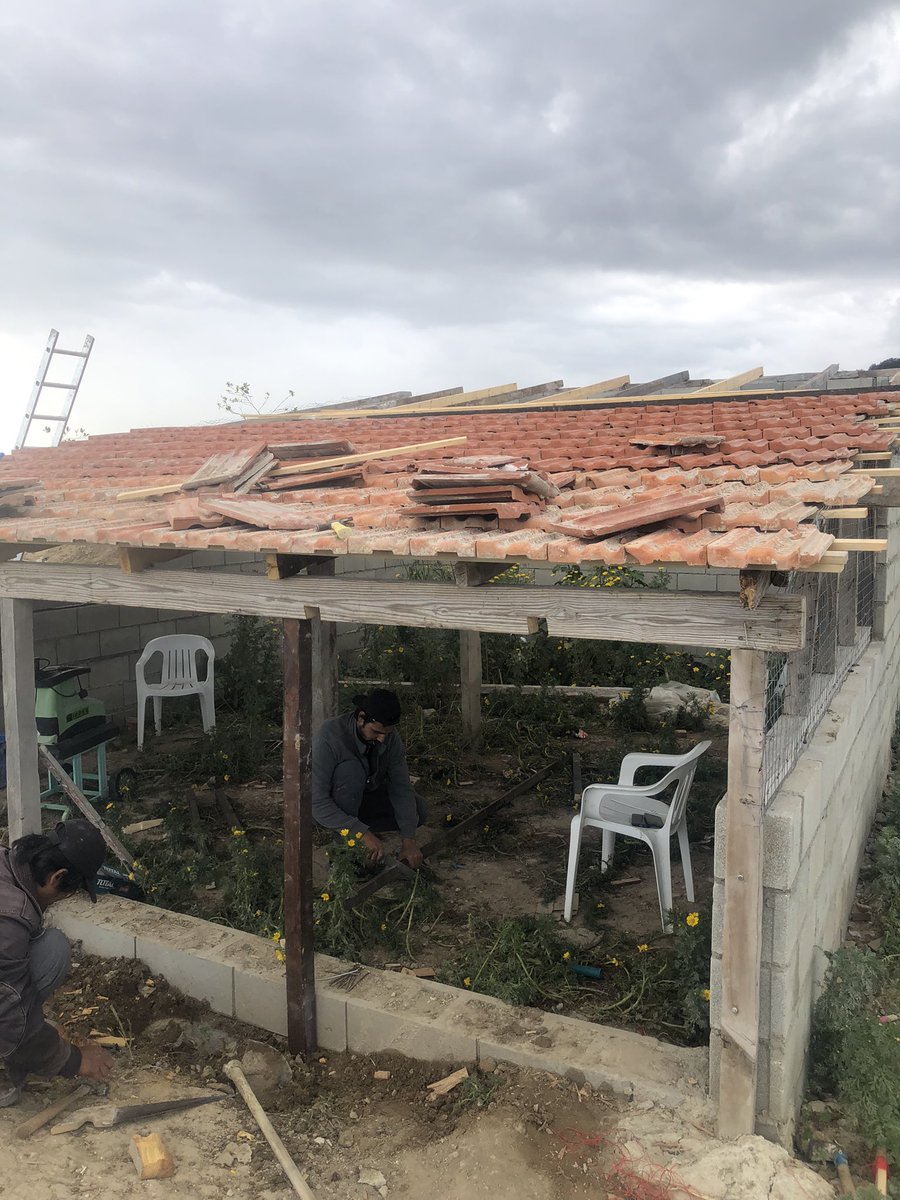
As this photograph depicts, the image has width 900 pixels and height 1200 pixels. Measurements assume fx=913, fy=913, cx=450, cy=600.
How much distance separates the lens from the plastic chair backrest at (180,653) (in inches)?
386

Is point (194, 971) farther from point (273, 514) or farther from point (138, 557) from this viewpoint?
point (273, 514)

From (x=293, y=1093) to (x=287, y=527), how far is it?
8.82 feet

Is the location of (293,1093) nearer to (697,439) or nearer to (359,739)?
(359,739)

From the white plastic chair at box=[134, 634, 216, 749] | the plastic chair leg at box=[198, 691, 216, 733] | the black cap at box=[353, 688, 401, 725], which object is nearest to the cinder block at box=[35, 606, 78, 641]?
the white plastic chair at box=[134, 634, 216, 749]

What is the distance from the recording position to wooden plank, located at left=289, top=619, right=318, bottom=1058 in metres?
4.55

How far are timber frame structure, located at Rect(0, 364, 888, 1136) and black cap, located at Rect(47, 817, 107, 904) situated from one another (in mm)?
943

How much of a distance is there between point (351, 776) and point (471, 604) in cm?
270

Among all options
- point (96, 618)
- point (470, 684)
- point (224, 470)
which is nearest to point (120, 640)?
point (96, 618)

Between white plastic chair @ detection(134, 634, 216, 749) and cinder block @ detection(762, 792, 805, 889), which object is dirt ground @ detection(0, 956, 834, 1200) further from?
white plastic chair @ detection(134, 634, 216, 749)

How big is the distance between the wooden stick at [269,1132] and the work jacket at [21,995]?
0.72m

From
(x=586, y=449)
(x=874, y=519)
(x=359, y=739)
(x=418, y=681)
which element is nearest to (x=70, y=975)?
(x=359, y=739)

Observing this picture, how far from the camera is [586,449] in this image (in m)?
6.35

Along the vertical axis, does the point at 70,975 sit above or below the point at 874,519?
below

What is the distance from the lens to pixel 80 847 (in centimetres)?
407
